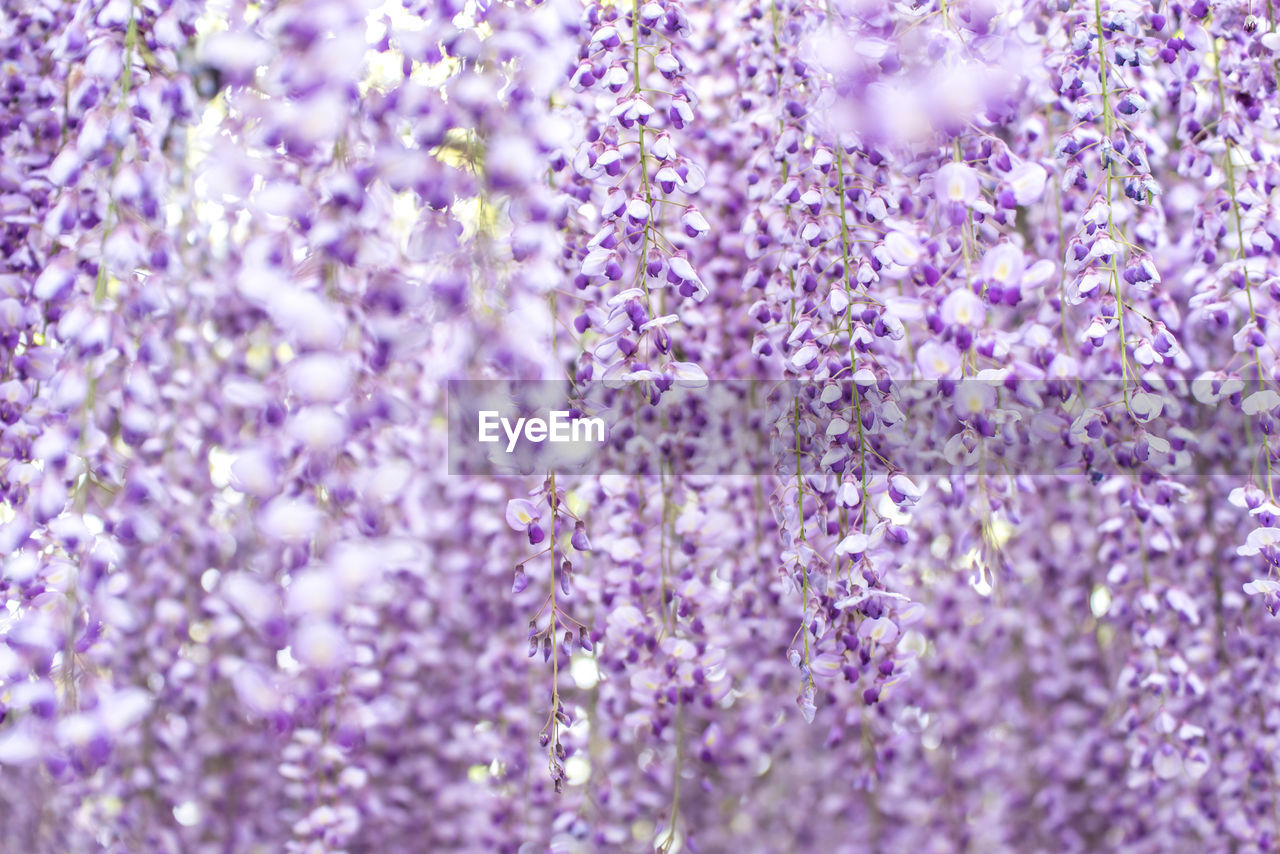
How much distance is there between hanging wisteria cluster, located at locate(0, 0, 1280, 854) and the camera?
85cm

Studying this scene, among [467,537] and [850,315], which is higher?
[850,315]

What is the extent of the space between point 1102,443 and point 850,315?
53cm

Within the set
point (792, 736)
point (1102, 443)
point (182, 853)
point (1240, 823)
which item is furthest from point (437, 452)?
point (1240, 823)

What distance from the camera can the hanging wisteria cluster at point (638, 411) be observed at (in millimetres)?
845

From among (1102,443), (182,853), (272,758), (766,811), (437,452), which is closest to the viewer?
(1102,443)

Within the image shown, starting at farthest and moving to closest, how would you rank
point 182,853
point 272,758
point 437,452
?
1. point 437,452
2. point 272,758
3. point 182,853

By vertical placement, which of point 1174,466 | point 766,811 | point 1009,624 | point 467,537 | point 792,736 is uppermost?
point 1174,466

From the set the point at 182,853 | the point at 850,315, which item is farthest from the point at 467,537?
the point at 850,315

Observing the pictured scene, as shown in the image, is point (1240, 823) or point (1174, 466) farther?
point (1240, 823)

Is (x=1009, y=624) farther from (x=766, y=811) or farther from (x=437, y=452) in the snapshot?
(x=437, y=452)

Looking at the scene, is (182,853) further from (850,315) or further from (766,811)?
(850,315)

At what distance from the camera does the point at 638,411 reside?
4.90ft

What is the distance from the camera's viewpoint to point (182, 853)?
2.13 metres

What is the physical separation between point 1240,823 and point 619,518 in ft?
4.41
